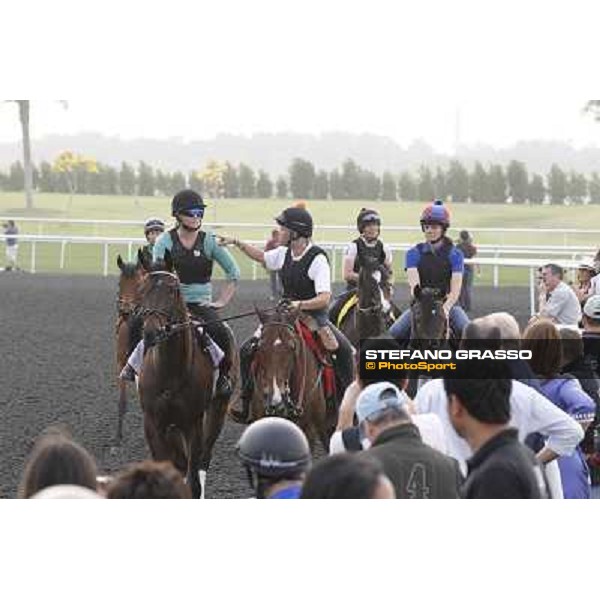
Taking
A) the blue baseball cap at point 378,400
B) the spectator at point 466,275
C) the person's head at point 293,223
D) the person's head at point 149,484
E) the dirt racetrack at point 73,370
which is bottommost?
the dirt racetrack at point 73,370

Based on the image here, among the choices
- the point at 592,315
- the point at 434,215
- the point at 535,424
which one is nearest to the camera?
the point at 535,424

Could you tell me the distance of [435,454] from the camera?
3596 millimetres

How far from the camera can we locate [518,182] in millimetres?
26766

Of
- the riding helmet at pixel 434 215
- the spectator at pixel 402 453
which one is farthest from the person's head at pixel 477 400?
the riding helmet at pixel 434 215

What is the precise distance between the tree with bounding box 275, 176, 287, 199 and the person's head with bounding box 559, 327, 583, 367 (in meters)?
20.4

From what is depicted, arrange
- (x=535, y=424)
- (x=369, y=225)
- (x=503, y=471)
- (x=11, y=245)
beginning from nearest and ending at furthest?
1. (x=503, y=471)
2. (x=535, y=424)
3. (x=369, y=225)
4. (x=11, y=245)

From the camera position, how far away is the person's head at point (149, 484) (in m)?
3.01

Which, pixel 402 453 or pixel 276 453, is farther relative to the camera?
pixel 402 453

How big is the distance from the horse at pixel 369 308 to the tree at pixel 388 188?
16665mm

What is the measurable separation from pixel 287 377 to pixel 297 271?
92 centimetres

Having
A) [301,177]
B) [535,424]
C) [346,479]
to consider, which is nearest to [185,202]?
[535,424]

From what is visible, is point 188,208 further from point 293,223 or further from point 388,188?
point 388,188

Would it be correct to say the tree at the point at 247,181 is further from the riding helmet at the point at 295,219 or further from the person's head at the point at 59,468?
the person's head at the point at 59,468

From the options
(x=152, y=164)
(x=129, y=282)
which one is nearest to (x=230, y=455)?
(x=129, y=282)
